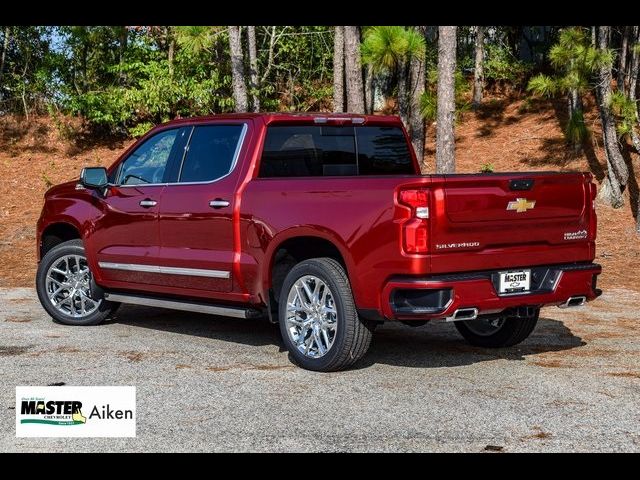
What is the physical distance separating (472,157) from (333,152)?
12775mm

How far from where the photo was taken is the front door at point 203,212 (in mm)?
8023

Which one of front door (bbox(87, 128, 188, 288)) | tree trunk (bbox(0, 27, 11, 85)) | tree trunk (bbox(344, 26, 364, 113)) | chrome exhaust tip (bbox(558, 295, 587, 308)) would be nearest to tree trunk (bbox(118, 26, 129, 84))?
tree trunk (bbox(0, 27, 11, 85))

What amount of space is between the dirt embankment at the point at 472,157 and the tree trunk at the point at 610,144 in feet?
0.92

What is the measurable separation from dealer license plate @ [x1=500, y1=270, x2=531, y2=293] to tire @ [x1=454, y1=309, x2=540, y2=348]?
1.03 metres

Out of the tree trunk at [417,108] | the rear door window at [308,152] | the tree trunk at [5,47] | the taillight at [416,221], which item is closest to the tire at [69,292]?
the rear door window at [308,152]

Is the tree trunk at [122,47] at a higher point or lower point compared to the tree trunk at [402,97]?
higher

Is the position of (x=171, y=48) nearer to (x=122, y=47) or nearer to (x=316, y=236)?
(x=122, y=47)

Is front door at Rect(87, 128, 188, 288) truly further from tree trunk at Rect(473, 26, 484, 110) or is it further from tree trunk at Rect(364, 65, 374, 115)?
tree trunk at Rect(473, 26, 484, 110)

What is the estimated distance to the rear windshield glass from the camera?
8109 millimetres

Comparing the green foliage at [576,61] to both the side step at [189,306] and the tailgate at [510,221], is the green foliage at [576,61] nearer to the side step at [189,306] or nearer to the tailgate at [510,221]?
the tailgate at [510,221]

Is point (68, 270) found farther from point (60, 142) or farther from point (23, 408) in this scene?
point (60, 142)

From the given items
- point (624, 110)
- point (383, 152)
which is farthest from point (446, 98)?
point (383, 152)

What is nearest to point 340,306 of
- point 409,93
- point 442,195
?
point 442,195

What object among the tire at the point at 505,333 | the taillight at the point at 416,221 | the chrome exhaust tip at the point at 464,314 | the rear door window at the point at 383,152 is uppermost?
the rear door window at the point at 383,152
